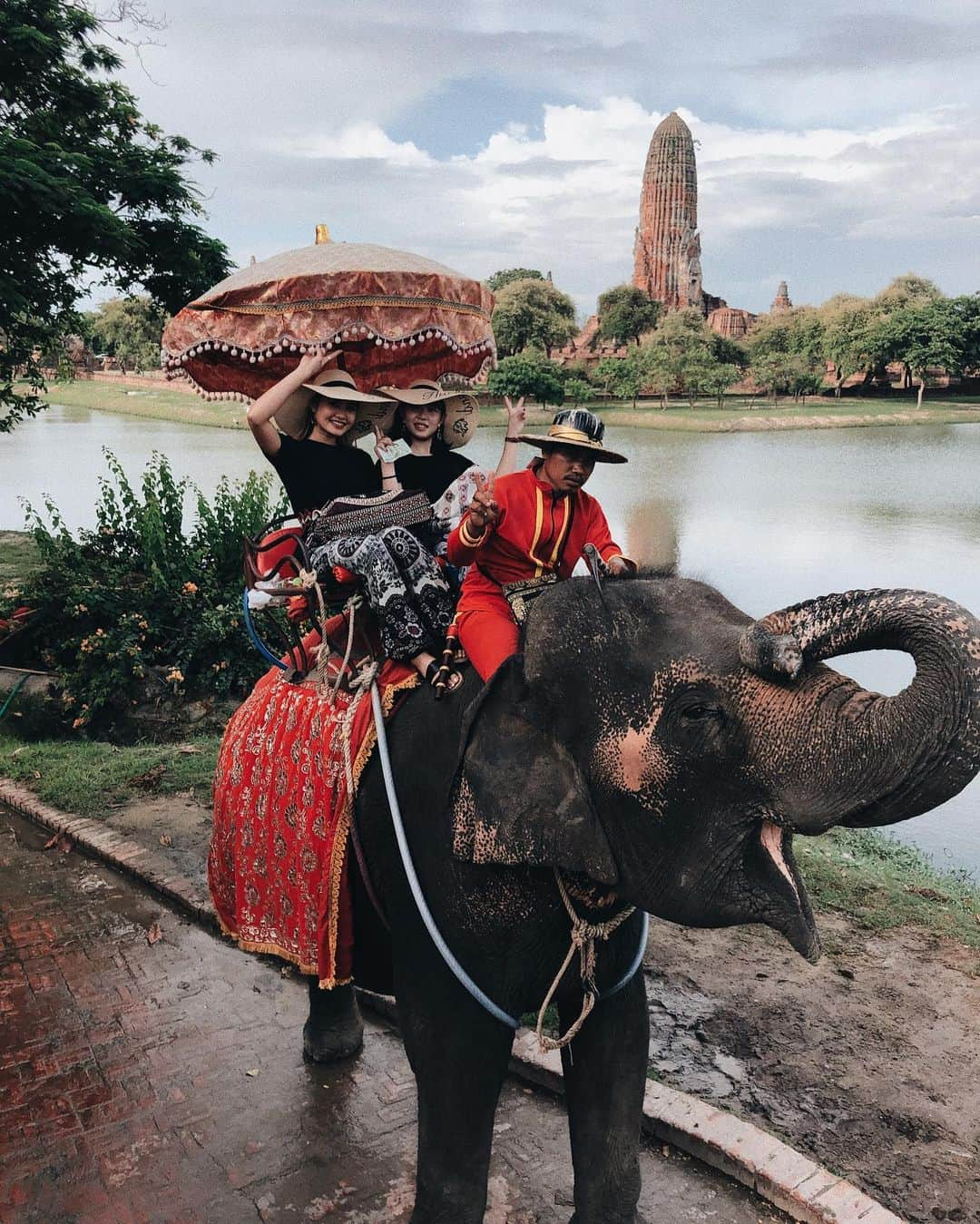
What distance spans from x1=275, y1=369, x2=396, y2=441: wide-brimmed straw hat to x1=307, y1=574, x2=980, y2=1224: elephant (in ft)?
3.95

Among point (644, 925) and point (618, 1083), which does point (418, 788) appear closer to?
point (644, 925)

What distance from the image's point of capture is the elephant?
1.76m

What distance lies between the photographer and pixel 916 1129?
11.7 ft

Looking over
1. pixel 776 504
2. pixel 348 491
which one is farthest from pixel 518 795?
pixel 776 504

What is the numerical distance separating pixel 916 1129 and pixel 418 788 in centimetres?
226

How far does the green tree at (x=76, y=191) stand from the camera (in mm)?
9844

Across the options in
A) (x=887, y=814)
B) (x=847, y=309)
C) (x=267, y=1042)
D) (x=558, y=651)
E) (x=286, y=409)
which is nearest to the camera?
(x=887, y=814)

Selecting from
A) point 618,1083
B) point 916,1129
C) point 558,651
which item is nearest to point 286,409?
point 558,651

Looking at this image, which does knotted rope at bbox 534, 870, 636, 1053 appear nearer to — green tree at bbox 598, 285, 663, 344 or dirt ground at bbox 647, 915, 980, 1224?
dirt ground at bbox 647, 915, 980, 1224

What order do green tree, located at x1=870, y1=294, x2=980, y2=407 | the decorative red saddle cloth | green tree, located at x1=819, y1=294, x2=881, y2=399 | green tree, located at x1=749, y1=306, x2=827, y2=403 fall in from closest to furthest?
1. the decorative red saddle cloth
2. green tree, located at x1=870, y1=294, x2=980, y2=407
3. green tree, located at x1=819, y1=294, x2=881, y2=399
4. green tree, located at x1=749, y1=306, x2=827, y2=403

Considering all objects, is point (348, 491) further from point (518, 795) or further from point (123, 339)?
point (123, 339)

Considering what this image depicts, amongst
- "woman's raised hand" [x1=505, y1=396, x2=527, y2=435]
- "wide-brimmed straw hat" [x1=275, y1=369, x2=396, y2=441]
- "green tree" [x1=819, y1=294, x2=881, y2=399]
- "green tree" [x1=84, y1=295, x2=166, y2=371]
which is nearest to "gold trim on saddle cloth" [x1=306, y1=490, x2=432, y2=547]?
"wide-brimmed straw hat" [x1=275, y1=369, x2=396, y2=441]

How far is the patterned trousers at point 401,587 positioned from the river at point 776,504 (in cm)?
Result: 74

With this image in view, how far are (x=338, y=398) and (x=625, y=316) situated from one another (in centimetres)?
6889
